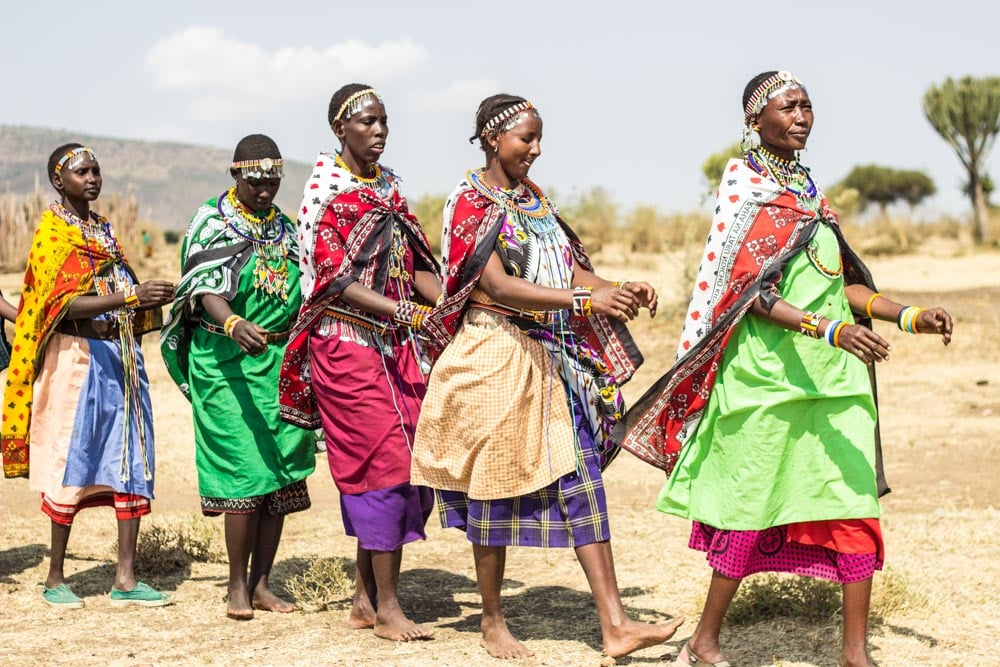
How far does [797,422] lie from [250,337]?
236 centimetres

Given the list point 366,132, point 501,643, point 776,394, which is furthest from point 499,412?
point 366,132

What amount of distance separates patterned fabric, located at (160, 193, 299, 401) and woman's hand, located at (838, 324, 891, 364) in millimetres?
2766

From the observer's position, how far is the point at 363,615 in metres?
5.92

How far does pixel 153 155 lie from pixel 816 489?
122m

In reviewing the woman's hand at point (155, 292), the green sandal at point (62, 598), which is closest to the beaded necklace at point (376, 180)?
the woman's hand at point (155, 292)

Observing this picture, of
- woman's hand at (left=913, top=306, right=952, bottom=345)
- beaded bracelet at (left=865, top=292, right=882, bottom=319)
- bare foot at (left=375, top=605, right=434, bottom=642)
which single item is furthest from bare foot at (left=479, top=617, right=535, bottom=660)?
woman's hand at (left=913, top=306, right=952, bottom=345)

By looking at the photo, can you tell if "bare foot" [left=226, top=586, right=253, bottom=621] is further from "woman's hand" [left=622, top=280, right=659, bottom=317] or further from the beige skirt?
"woman's hand" [left=622, top=280, right=659, bottom=317]

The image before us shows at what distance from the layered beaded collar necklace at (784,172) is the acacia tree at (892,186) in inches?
1961

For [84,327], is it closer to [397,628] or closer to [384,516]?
[384,516]

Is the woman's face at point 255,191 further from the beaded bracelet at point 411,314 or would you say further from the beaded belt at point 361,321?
the beaded bracelet at point 411,314

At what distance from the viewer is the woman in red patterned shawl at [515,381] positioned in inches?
203

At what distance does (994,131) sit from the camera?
112ft

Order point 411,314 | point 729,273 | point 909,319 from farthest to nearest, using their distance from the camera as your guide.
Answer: point 411,314 → point 729,273 → point 909,319

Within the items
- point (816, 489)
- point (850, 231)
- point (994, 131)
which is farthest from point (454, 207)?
point (994, 131)
